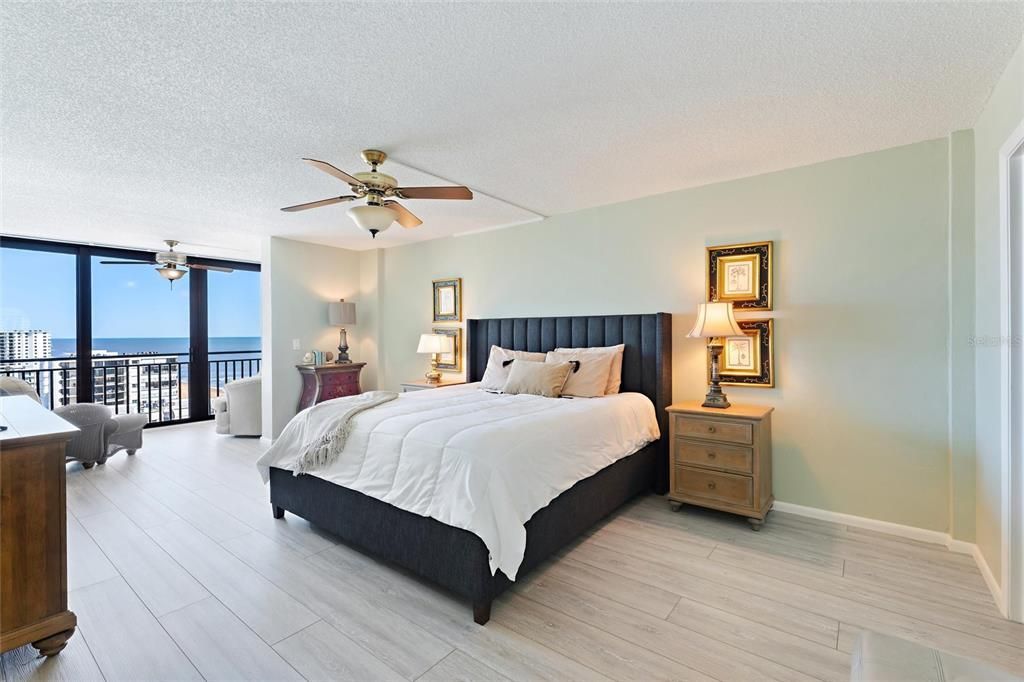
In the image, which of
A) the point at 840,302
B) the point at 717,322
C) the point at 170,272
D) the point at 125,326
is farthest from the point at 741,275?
the point at 125,326

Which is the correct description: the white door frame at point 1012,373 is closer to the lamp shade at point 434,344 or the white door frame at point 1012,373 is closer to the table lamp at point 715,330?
the table lamp at point 715,330

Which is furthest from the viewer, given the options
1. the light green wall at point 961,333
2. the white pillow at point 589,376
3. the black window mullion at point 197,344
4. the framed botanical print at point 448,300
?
the black window mullion at point 197,344

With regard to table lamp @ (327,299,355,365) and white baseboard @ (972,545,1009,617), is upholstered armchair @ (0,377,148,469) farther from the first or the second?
white baseboard @ (972,545,1009,617)

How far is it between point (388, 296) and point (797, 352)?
185 inches

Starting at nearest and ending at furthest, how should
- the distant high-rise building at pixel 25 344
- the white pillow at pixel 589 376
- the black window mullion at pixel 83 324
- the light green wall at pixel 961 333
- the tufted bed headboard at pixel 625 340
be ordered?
the light green wall at pixel 961 333, the white pillow at pixel 589 376, the tufted bed headboard at pixel 625 340, the distant high-rise building at pixel 25 344, the black window mullion at pixel 83 324

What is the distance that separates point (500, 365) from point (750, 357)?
206 cm

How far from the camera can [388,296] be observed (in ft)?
19.8

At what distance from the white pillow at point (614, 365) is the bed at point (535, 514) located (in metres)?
0.09

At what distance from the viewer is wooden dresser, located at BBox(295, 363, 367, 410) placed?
5.41 m

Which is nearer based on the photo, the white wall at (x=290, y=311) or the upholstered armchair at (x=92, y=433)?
the upholstered armchair at (x=92, y=433)

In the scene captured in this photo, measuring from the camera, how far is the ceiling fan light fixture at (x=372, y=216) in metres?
2.78

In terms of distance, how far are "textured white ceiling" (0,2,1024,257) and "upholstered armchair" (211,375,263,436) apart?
2802mm

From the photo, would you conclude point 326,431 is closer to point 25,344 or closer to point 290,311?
point 290,311

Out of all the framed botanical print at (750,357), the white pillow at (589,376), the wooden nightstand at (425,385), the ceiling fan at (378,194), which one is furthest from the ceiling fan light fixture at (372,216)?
the framed botanical print at (750,357)
